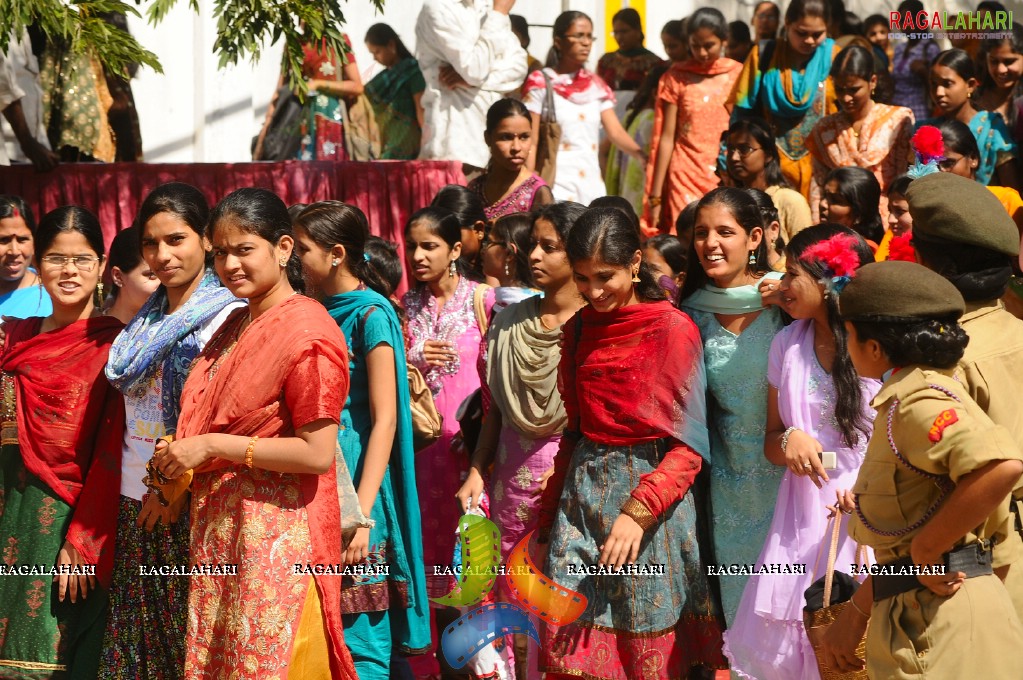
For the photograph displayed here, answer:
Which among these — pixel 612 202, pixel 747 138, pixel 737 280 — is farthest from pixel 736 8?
pixel 737 280

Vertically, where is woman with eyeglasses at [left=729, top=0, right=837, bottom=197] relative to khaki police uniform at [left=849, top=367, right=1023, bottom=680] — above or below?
above

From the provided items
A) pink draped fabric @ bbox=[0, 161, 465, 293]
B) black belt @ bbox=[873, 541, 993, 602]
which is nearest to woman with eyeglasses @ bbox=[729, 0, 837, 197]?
pink draped fabric @ bbox=[0, 161, 465, 293]

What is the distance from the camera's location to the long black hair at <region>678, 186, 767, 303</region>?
4.00 m

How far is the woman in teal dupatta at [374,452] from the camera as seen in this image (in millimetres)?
3865

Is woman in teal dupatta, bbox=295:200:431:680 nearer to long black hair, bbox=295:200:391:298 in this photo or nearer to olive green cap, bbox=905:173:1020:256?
long black hair, bbox=295:200:391:298

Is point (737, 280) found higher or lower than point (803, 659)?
higher

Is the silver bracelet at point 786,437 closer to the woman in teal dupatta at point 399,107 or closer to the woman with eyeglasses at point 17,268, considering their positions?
the woman with eyeglasses at point 17,268

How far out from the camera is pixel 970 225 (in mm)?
2992

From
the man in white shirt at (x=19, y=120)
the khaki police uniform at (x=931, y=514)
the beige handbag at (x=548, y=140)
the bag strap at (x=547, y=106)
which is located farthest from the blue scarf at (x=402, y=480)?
the bag strap at (x=547, y=106)

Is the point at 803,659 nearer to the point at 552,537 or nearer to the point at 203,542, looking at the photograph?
the point at 552,537

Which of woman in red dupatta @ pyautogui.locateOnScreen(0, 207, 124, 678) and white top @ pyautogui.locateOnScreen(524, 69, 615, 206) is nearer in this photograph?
woman in red dupatta @ pyautogui.locateOnScreen(0, 207, 124, 678)

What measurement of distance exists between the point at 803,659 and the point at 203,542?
1768 millimetres

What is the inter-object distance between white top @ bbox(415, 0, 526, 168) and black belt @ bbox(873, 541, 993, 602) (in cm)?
542

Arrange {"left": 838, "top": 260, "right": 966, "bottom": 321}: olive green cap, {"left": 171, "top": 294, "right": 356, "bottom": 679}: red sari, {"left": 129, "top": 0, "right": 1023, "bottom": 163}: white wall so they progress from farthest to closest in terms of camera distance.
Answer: {"left": 129, "top": 0, "right": 1023, "bottom": 163}: white wall → {"left": 171, "top": 294, "right": 356, "bottom": 679}: red sari → {"left": 838, "top": 260, "right": 966, "bottom": 321}: olive green cap
